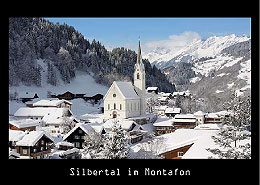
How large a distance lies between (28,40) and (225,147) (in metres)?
40.5

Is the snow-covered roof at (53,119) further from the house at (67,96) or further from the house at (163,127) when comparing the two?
the house at (67,96)

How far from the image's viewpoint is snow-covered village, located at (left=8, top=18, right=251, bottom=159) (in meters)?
7.05

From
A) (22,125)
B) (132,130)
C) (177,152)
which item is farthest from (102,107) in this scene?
(177,152)

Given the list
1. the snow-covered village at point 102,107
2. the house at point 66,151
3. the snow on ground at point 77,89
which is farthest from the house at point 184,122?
the snow on ground at point 77,89

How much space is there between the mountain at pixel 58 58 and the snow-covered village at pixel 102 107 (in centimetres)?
13

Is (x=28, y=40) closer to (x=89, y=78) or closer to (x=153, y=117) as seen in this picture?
(x=89, y=78)

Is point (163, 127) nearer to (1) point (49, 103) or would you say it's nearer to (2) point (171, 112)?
(2) point (171, 112)

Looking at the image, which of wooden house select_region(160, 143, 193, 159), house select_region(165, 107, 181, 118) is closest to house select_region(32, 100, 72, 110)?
house select_region(165, 107, 181, 118)

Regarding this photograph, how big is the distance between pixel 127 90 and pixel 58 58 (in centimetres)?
2455

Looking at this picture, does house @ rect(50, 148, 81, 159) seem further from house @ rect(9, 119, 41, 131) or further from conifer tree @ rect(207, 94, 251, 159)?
conifer tree @ rect(207, 94, 251, 159)

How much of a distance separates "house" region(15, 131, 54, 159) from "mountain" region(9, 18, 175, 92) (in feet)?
85.2
